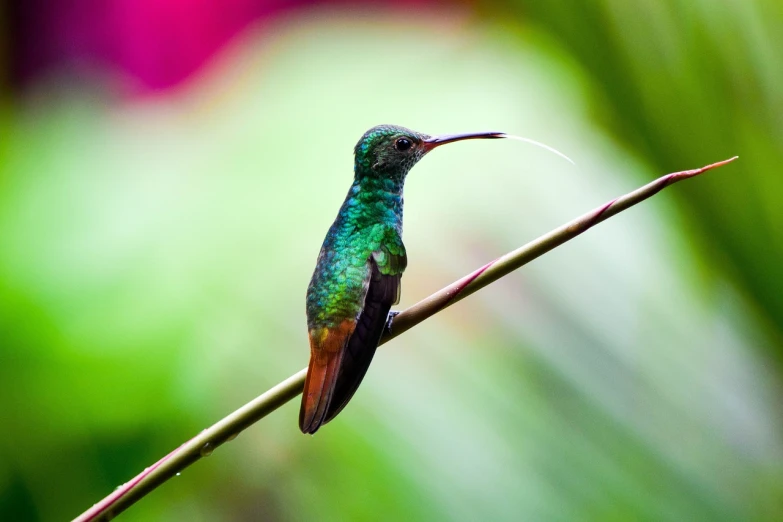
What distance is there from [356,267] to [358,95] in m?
0.54

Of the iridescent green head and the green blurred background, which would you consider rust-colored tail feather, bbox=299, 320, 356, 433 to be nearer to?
the iridescent green head

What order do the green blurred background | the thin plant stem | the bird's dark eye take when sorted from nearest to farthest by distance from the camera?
the thin plant stem
the bird's dark eye
the green blurred background

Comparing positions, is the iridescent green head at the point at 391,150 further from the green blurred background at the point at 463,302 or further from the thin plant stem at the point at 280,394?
the green blurred background at the point at 463,302

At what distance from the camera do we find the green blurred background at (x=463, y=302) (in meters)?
0.56

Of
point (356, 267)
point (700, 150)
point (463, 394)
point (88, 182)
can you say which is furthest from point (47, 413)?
point (700, 150)

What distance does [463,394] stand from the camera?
24.0 inches

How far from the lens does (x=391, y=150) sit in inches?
13.2

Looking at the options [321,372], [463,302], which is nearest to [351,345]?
[321,372]

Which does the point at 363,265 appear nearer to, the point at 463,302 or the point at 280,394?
the point at 280,394

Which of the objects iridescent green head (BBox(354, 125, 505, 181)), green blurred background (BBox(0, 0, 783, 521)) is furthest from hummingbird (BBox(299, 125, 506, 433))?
green blurred background (BBox(0, 0, 783, 521))

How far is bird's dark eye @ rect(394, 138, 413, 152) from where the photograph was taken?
331mm

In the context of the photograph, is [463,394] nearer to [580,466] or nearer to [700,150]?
[580,466]

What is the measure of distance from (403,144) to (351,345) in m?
0.11

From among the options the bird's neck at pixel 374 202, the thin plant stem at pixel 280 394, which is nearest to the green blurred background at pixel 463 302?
the bird's neck at pixel 374 202
